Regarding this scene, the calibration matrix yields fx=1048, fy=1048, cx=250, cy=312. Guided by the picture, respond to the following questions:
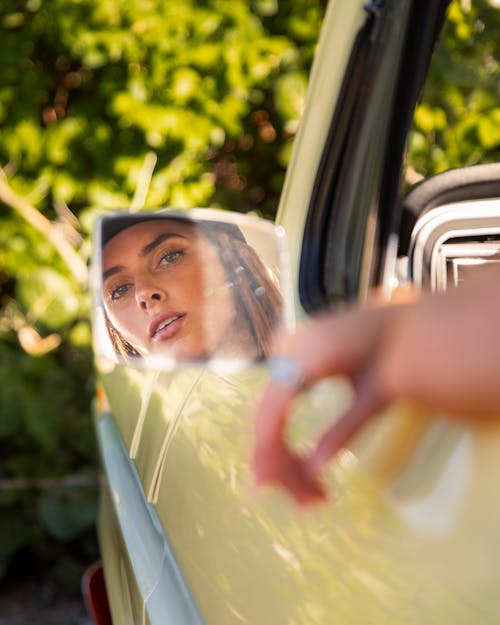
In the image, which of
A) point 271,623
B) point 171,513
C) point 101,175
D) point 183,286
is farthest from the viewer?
point 101,175

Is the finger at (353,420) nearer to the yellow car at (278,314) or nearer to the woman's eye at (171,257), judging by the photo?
the yellow car at (278,314)

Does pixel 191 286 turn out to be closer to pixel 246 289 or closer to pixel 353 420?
pixel 246 289

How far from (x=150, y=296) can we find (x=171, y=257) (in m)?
0.09

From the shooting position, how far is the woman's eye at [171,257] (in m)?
1.66

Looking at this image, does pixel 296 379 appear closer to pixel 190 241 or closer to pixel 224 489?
pixel 224 489

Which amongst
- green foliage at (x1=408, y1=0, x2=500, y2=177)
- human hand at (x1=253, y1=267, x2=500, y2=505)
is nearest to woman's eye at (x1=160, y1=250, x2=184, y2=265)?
green foliage at (x1=408, y1=0, x2=500, y2=177)

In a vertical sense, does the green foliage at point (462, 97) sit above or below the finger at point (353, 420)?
above

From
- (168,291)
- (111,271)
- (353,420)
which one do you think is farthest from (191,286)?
(353,420)

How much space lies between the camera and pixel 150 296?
1617 mm

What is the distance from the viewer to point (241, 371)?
1.51 m

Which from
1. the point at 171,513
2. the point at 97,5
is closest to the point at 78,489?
the point at 97,5

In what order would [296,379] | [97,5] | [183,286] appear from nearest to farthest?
[296,379] < [183,286] < [97,5]

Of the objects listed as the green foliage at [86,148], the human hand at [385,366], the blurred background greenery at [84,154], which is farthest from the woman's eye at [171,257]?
the green foliage at [86,148]

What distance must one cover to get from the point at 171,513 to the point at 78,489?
3.08 metres
